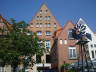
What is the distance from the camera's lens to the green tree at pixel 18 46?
64.3ft

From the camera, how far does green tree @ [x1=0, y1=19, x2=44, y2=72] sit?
771 inches

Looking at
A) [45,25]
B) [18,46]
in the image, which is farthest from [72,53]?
[18,46]

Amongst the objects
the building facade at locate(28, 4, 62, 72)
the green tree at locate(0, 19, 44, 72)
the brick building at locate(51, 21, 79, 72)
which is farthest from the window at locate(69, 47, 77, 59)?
the green tree at locate(0, 19, 44, 72)

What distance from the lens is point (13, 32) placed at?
2130 centimetres

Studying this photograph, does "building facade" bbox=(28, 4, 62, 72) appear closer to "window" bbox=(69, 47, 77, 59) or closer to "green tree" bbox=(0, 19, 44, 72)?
"window" bbox=(69, 47, 77, 59)

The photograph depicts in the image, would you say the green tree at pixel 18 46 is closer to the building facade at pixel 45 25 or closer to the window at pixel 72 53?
the window at pixel 72 53

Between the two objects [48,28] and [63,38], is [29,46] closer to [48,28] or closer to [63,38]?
[63,38]

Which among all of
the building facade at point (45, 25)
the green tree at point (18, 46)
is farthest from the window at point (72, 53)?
the green tree at point (18, 46)

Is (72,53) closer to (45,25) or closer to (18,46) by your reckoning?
(45,25)

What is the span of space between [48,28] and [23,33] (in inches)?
997

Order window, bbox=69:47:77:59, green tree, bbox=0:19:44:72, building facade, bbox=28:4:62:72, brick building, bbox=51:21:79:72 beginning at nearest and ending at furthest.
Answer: green tree, bbox=0:19:44:72, brick building, bbox=51:21:79:72, window, bbox=69:47:77:59, building facade, bbox=28:4:62:72

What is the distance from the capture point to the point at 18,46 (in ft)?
66.5

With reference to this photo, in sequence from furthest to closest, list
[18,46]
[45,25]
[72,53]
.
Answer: [45,25], [72,53], [18,46]

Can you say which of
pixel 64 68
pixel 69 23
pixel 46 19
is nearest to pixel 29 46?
pixel 64 68
